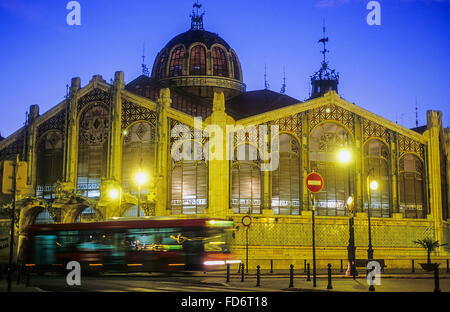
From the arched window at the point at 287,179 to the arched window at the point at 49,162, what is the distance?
701 inches

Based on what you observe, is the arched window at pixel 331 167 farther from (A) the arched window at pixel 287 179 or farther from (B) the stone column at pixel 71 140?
(B) the stone column at pixel 71 140

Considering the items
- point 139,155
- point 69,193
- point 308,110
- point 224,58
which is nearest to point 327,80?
point 224,58

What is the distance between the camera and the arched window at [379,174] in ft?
163

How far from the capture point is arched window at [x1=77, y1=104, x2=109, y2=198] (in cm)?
5025

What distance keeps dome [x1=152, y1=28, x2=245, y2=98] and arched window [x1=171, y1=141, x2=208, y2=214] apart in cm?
1428

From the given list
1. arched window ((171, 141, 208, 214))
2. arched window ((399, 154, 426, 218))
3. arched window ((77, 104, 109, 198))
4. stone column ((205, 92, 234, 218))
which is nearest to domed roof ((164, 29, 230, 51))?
arched window ((77, 104, 109, 198))

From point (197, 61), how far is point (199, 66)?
57 centimetres

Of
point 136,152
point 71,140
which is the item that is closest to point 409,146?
point 136,152

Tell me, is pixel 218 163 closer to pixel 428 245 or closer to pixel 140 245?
pixel 140 245

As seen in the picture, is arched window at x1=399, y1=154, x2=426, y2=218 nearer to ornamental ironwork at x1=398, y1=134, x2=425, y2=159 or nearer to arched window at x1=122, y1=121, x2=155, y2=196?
ornamental ironwork at x1=398, y1=134, x2=425, y2=159

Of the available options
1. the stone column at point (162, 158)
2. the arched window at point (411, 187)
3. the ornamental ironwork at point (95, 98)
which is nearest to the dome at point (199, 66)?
the ornamental ironwork at point (95, 98)

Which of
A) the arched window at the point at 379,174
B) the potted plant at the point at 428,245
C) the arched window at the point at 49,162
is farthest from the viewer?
the arched window at the point at 49,162

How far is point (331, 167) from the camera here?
49.0 m
